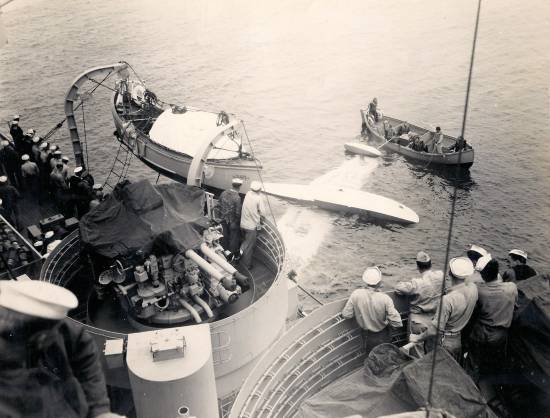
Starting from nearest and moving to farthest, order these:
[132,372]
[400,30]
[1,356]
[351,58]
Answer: [1,356] < [132,372] < [351,58] < [400,30]

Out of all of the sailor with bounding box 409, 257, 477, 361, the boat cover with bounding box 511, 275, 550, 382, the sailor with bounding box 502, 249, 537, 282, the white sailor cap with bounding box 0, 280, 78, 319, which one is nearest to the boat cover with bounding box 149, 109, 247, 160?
the sailor with bounding box 502, 249, 537, 282

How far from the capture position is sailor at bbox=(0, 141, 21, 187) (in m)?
17.6

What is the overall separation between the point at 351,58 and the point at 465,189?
19.5 m

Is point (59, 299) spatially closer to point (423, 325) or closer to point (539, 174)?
point (423, 325)

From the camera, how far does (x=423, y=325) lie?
9.52 meters

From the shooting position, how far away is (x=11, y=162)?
17938 mm

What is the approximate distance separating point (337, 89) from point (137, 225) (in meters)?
32.0

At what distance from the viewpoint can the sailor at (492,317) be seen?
28.4ft

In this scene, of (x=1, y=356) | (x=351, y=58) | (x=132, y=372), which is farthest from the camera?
(x=351, y=58)

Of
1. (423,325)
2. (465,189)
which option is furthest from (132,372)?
(465,189)

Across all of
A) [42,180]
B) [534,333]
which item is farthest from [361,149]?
[534,333]

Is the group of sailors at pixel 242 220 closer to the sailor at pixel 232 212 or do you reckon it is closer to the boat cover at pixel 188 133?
the sailor at pixel 232 212

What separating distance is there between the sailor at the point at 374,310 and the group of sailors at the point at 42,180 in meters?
7.89

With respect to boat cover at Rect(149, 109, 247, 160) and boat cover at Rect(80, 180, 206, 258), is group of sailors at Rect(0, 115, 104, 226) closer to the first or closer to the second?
boat cover at Rect(80, 180, 206, 258)
